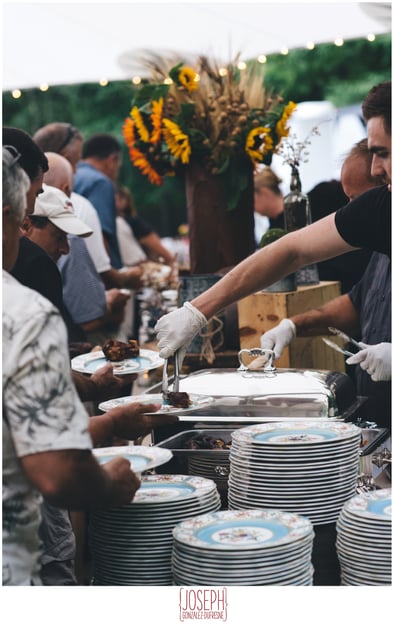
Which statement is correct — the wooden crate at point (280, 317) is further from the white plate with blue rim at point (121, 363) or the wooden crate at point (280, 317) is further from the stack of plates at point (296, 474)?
the stack of plates at point (296, 474)

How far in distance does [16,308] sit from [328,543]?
0.79 metres

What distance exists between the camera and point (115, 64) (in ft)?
20.0

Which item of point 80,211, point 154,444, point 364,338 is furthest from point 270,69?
point 154,444

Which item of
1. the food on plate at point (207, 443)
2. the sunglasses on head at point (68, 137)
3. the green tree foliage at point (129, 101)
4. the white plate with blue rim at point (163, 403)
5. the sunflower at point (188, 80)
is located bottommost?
the food on plate at point (207, 443)

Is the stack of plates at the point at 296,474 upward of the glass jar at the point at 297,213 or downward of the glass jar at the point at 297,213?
downward

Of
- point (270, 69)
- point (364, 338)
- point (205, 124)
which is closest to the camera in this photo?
point (364, 338)

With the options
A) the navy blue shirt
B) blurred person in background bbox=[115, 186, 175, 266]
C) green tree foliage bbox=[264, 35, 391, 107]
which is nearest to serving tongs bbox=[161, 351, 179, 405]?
the navy blue shirt

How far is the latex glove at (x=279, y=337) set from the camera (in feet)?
9.71

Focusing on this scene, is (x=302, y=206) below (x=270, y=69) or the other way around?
below

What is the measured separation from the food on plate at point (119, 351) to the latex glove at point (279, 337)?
44 cm

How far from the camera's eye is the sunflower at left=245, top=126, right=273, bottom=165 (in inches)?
141

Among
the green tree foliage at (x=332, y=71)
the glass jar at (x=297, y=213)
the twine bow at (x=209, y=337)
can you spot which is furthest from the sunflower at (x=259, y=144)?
the green tree foliage at (x=332, y=71)

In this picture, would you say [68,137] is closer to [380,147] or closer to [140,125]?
[140,125]
